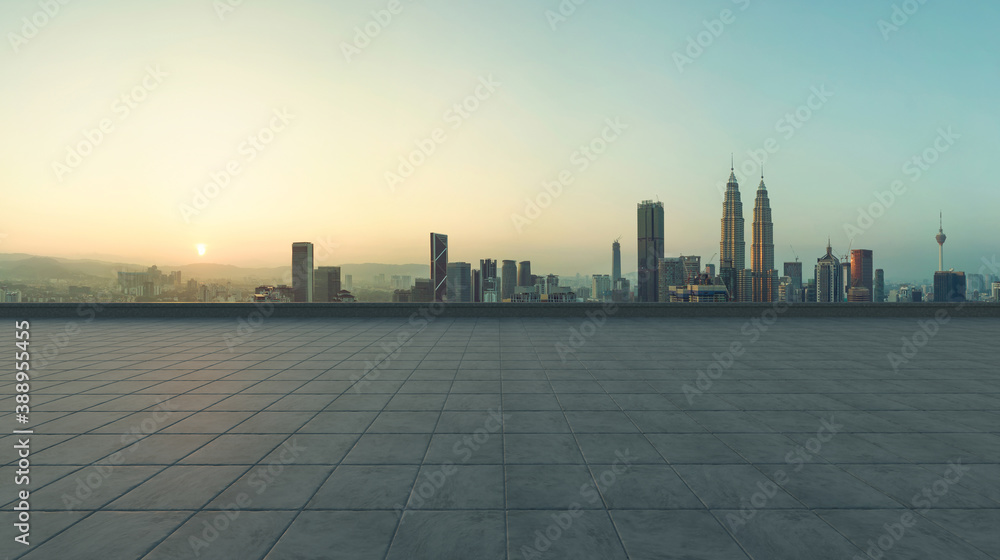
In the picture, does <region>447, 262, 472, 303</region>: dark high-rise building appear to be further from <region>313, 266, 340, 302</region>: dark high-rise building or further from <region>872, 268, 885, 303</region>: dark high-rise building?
<region>872, 268, 885, 303</region>: dark high-rise building

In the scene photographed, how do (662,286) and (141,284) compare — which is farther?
(662,286)

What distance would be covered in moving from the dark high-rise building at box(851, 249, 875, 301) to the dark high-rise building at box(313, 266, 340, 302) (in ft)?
151

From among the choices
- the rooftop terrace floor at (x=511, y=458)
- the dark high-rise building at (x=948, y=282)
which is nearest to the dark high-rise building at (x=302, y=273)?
the rooftop terrace floor at (x=511, y=458)

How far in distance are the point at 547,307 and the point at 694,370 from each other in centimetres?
1009

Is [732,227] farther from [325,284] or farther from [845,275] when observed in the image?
[325,284]

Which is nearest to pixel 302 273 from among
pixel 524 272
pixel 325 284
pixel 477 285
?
pixel 325 284

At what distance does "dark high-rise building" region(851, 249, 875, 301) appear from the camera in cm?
4484

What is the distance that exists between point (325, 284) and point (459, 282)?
7.58 metres

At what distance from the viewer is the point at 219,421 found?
5840 mm

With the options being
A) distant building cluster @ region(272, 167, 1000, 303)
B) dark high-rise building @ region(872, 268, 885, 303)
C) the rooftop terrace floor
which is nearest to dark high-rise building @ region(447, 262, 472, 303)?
distant building cluster @ region(272, 167, 1000, 303)

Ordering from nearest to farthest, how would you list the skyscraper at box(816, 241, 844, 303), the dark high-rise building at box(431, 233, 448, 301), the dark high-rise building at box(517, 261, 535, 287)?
the dark high-rise building at box(431, 233, 448, 301) < the skyscraper at box(816, 241, 844, 303) < the dark high-rise building at box(517, 261, 535, 287)

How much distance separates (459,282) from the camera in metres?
27.4

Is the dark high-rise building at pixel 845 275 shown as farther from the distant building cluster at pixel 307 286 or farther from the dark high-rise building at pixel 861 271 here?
the distant building cluster at pixel 307 286

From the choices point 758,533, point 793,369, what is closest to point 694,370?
point 793,369
